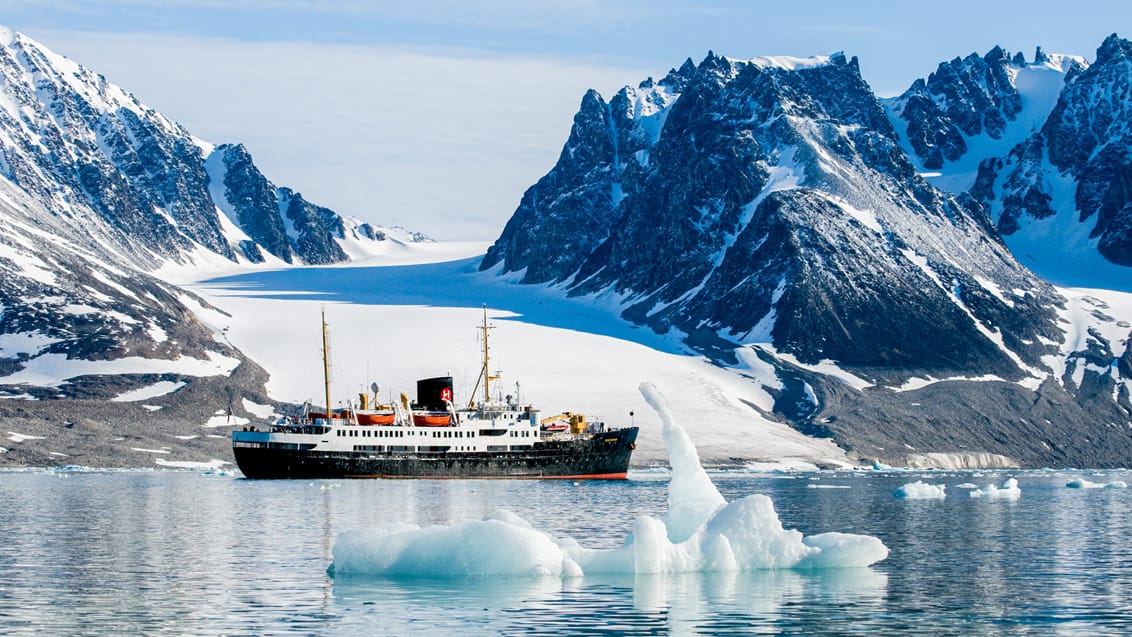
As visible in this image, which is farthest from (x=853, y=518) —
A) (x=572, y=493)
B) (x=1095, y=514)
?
(x=572, y=493)

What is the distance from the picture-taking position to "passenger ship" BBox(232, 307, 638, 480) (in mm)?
184000

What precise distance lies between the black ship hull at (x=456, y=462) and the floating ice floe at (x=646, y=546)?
11676cm

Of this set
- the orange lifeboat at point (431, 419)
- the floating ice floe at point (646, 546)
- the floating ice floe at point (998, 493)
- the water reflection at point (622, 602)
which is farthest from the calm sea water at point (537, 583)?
the orange lifeboat at point (431, 419)

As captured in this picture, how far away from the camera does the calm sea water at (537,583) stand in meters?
56.0

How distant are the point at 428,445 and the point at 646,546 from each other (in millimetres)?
125977

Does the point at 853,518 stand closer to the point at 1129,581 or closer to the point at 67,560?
the point at 1129,581

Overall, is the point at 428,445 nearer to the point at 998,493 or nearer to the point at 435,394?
the point at 435,394

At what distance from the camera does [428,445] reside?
189 meters

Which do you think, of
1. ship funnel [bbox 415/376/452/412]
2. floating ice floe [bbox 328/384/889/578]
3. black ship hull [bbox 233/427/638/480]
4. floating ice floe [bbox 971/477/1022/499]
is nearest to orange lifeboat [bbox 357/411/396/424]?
black ship hull [bbox 233/427/638/480]

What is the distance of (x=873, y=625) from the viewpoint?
55.4 m

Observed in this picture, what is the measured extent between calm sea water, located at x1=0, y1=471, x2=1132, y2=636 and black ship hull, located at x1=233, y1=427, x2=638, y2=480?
196 ft

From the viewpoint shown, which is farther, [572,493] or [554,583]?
[572,493]

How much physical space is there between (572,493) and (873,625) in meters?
95.2

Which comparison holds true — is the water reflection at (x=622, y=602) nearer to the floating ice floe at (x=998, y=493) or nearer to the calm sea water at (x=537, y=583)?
the calm sea water at (x=537, y=583)
